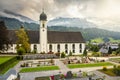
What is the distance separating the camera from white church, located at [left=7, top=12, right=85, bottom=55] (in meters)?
54.3

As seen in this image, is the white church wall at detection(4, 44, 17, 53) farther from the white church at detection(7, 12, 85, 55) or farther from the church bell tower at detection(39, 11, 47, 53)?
the church bell tower at detection(39, 11, 47, 53)

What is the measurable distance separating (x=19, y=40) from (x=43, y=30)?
7.56 metres

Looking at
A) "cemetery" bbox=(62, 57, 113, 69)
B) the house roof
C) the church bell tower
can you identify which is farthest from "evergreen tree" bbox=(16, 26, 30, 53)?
"cemetery" bbox=(62, 57, 113, 69)

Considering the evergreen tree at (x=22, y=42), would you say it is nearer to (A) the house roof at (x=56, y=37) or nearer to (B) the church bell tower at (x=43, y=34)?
(A) the house roof at (x=56, y=37)

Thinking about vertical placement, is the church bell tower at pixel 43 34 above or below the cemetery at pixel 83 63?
above

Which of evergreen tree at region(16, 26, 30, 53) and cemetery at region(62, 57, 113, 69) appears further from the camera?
evergreen tree at region(16, 26, 30, 53)

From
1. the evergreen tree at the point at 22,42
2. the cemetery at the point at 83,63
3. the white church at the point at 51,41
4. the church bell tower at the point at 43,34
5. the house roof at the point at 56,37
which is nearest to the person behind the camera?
the cemetery at the point at 83,63

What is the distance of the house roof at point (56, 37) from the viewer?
2165 inches

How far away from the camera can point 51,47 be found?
182 ft

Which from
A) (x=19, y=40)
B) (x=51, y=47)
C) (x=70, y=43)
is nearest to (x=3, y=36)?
(x=19, y=40)

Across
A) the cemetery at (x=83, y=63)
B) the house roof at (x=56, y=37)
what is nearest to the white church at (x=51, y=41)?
the house roof at (x=56, y=37)

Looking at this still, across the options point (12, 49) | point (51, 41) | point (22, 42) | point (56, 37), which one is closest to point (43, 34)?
point (51, 41)

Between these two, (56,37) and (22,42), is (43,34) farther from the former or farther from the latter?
(22,42)

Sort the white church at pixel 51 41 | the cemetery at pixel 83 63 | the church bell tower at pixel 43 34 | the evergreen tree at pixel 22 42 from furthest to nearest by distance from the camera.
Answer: the white church at pixel 51 41 → the church bell tower at pixel 43 34 → the evergreen tree at pixel 22 42 → the cemetery at pixel 83 63
